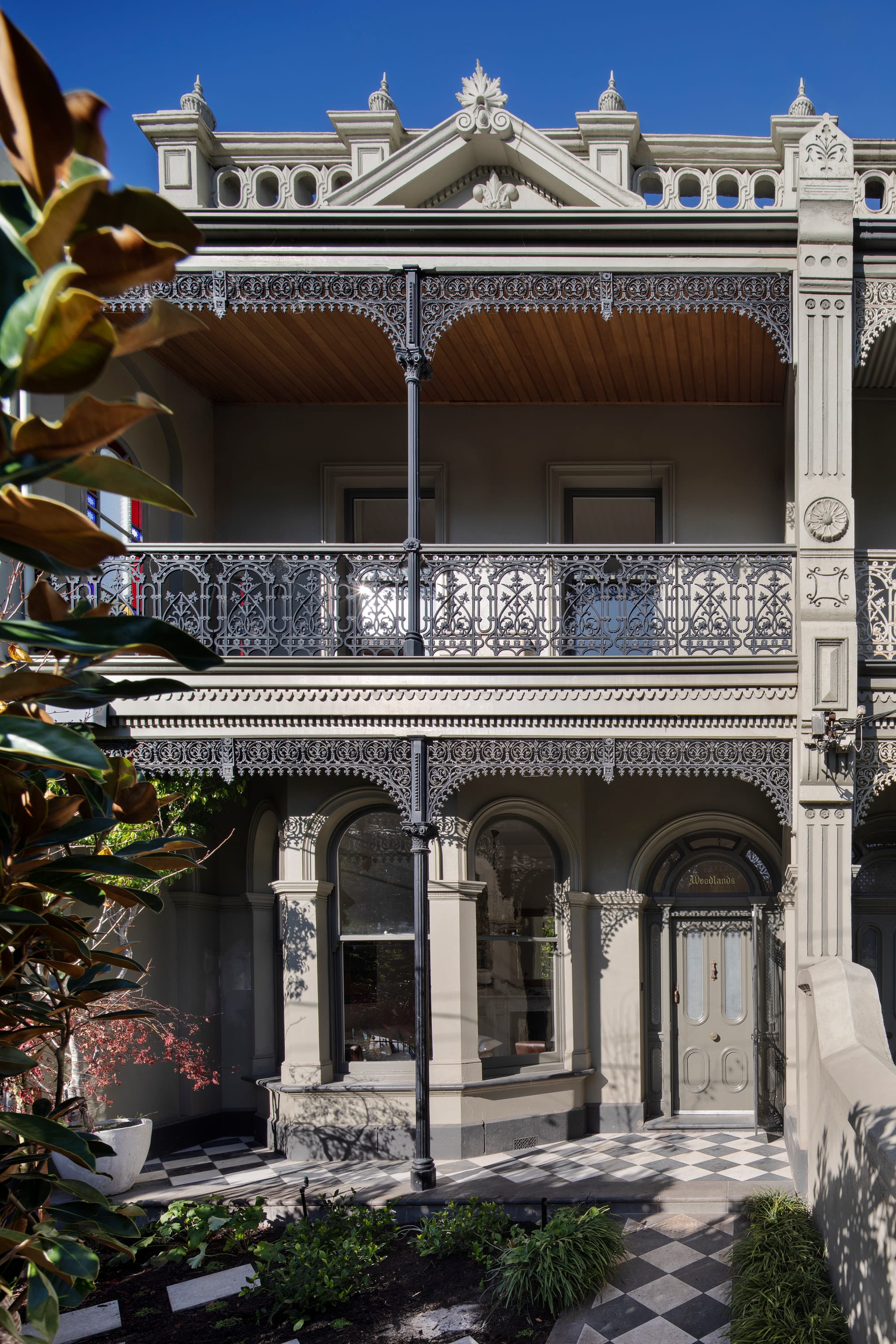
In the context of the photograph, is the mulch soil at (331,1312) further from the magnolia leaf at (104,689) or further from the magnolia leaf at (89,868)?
the magnolia leaf at (104,689)

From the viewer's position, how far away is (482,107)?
8375 millimetres

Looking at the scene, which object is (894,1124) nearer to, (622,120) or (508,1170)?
(508,1170)

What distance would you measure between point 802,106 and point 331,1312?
32.1ft

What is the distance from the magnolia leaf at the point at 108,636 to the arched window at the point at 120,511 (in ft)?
23.8

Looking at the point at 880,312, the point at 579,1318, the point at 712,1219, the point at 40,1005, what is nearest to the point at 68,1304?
the point at 40,1005

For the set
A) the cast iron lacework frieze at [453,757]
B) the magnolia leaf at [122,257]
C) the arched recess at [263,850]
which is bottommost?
the arched recess at [263,850]

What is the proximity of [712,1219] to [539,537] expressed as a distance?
231 inches

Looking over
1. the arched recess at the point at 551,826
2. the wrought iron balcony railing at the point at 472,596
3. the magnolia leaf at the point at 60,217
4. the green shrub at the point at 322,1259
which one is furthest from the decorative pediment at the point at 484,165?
the magnolia leaf at the point at 60,217

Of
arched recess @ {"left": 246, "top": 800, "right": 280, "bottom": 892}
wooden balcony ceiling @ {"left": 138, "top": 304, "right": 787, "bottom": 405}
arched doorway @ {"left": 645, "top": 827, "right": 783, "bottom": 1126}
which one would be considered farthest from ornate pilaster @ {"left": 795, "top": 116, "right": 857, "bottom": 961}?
arched recess @ {"left": 246, "top": 800, "right": 280, "bottom": 892}

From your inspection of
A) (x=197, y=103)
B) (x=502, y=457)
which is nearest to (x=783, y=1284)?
(x=502, y=457)

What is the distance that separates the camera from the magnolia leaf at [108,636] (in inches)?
57.3

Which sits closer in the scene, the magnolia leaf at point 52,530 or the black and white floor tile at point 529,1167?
the magnolia leaf at point 52,530

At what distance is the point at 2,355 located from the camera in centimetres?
122

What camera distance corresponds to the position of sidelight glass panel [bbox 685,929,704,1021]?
9625 mm
